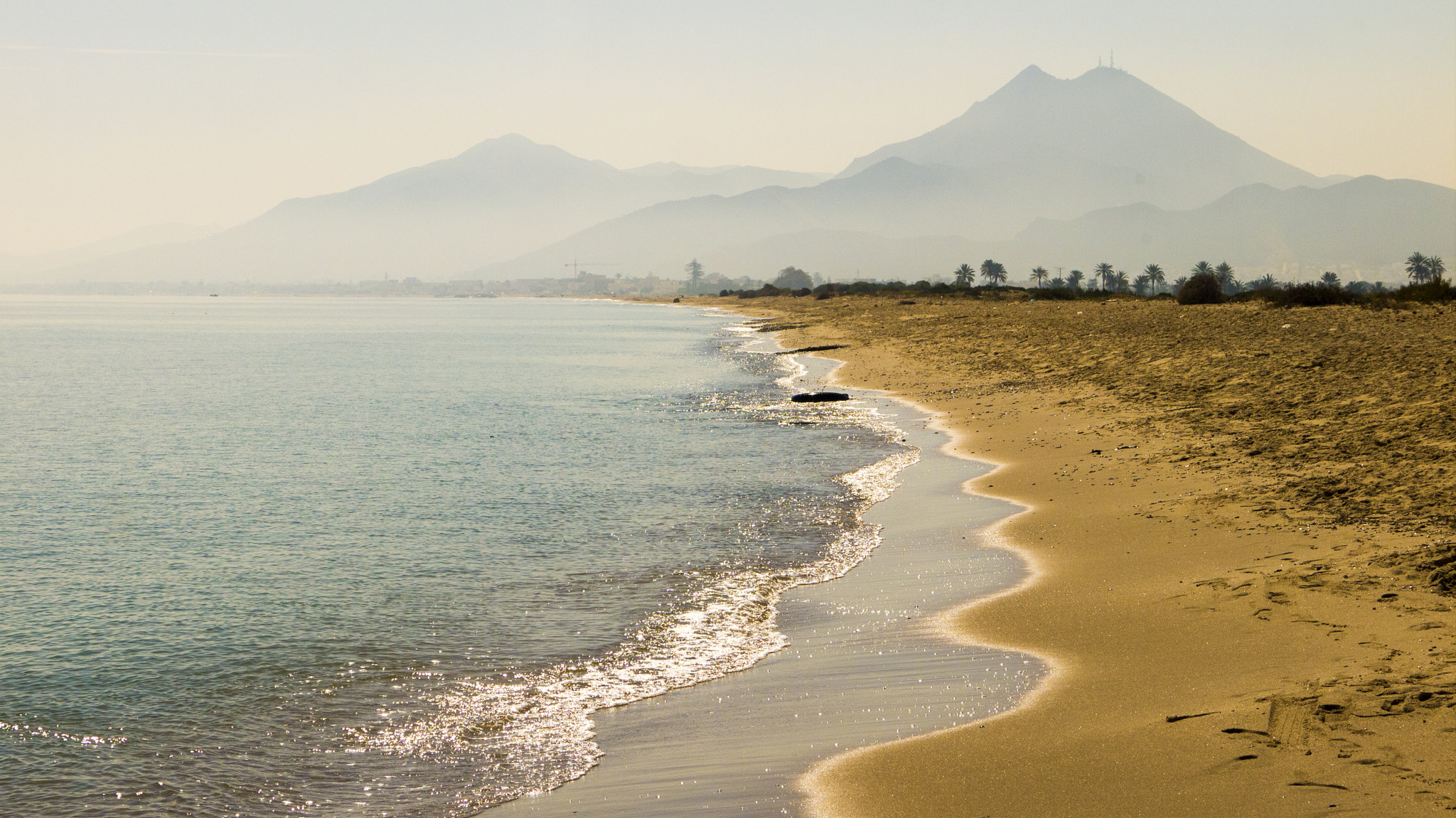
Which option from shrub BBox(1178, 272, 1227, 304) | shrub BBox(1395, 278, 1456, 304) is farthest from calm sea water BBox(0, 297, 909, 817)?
shrub BBox(1178, 272, 1227, 304)

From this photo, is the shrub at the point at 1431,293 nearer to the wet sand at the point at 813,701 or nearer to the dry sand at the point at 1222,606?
the dry sand at the point at 1222,606

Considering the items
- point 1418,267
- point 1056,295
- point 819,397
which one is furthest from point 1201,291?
point 1418,267

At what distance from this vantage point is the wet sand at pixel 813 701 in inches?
318

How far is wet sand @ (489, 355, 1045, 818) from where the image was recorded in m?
8.08

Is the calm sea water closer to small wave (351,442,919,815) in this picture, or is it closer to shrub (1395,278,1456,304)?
small wave (351,442,919,815)

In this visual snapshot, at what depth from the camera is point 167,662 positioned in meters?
11.7

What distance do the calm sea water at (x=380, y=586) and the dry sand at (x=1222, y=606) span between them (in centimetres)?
308

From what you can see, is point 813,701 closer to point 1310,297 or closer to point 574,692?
point 574,692

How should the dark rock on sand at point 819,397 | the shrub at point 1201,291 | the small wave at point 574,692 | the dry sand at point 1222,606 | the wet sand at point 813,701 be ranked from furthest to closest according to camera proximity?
the shrub at point 1201,291 → the dark rock on sand at point 819,397 → the small wave at point 574,692 → the wet sand at point 813,701 → the dry sand at point 1222,606

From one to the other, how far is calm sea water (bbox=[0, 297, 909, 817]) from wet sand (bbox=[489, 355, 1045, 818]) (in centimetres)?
44

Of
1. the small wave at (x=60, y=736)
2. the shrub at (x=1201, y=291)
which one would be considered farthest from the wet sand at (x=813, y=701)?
the shrub at (x=1201, y=291)

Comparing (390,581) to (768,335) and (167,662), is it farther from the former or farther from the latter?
(768,335)

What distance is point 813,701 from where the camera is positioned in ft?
32.7

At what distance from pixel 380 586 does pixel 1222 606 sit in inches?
435
